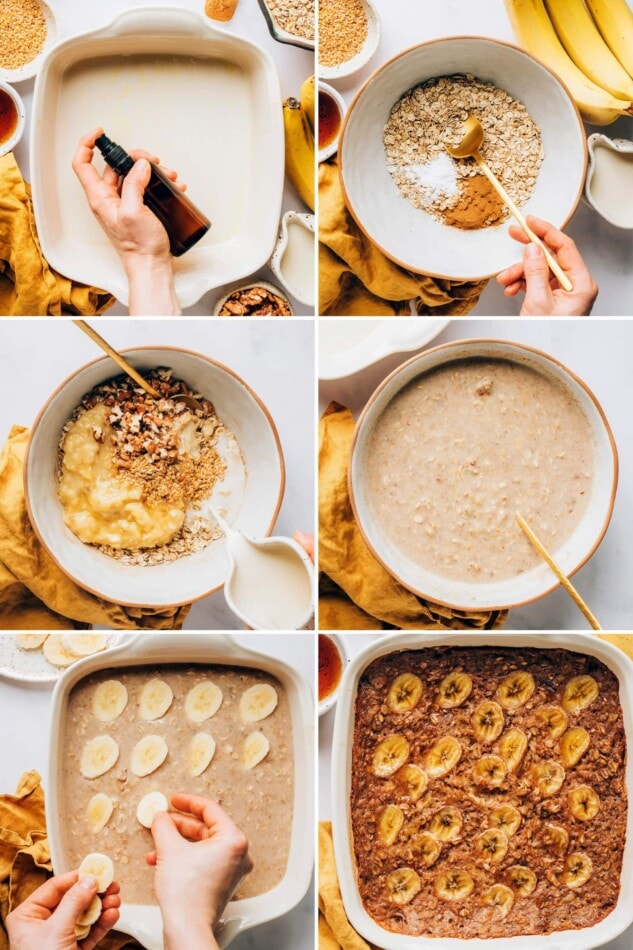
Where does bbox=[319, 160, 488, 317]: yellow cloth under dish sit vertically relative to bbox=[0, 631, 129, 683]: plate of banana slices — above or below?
above

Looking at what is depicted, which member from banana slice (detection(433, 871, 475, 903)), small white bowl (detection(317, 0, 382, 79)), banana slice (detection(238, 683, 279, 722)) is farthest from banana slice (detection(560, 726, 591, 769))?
small white bowl (detection(317, 0, 382, 79))

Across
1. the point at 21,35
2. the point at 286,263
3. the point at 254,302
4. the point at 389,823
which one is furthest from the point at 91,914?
the point at 21,35

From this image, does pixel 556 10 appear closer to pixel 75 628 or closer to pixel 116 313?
pixel 116 313

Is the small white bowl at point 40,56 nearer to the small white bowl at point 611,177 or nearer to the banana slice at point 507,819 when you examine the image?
the small white bowl at point 611,177

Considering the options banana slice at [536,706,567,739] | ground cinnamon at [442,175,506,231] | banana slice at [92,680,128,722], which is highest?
ground cinnamon at [442,175,506,231]

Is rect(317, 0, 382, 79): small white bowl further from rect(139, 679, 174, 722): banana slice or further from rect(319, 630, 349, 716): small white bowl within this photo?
rect(139, 679, 174, 722): banana slice

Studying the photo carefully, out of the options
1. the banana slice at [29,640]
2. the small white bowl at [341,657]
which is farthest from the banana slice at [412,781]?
the banana slice at [29,640]
